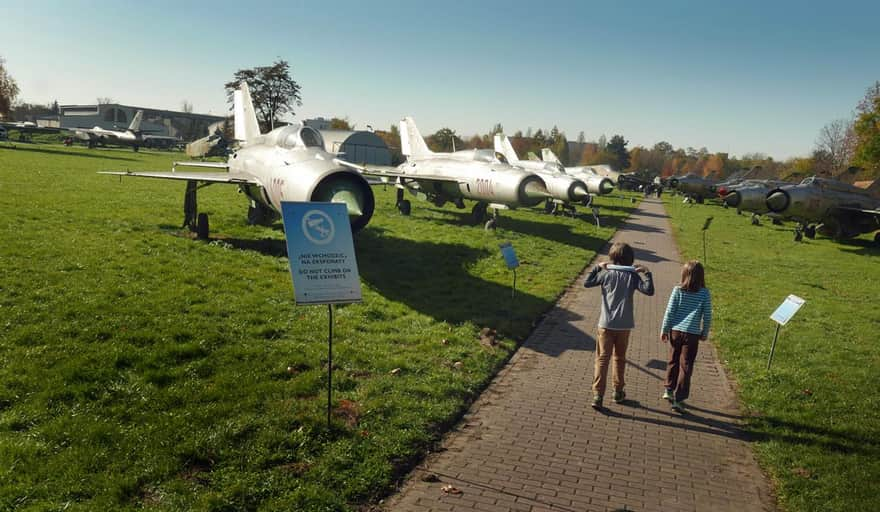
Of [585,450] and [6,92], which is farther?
[6,92]

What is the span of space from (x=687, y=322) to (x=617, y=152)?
90.2 m

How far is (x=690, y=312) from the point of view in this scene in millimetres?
6137

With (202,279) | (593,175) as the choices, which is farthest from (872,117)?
(202,279)

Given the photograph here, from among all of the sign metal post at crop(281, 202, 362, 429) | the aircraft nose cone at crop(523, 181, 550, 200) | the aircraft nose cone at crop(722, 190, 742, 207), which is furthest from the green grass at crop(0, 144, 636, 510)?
the aircraft nose cone at crop(722, 190, 742, 207)

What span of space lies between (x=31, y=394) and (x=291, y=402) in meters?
2.58

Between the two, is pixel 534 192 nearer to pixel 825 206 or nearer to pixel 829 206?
pixel 825 206

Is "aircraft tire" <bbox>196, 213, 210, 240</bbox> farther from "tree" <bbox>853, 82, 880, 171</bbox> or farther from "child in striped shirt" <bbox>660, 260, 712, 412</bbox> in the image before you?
"tree" <bbox>853, 82, 880, 171</bbox>

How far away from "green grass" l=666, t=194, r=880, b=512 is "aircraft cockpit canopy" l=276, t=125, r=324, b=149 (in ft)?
32.7

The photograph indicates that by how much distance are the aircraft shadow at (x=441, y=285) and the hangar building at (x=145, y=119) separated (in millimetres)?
94536

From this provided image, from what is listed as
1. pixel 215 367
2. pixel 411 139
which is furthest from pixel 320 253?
pixel 411 139

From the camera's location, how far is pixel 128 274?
373 inches

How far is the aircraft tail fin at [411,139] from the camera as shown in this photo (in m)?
25.5

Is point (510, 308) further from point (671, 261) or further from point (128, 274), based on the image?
point (671, 261)

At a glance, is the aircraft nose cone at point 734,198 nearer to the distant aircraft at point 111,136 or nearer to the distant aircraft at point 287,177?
the distant aircraft at point 287,177
